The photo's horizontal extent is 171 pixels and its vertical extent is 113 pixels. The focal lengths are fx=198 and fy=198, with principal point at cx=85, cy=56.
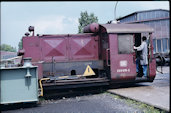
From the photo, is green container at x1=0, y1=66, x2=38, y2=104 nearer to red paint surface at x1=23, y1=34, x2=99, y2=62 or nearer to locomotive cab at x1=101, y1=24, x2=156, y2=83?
red paint surface at x1=23, y1=34, x2=99, y2=62

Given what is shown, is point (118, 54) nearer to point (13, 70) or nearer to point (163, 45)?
point (13, 70)

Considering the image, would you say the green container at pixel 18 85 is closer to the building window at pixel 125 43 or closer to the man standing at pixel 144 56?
the building window at pixel 125 43

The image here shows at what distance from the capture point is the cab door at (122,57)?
7.51 m

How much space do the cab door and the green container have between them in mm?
3026

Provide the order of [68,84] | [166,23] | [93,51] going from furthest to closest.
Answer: [166,23], [93,51], [68,84]

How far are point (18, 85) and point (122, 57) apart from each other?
3.92 m

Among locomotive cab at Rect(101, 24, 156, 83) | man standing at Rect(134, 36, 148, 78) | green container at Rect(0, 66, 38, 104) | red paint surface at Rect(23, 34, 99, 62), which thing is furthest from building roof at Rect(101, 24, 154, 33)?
green container at Rect(0, 66, 38, 104)

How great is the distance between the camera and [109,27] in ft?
25.2

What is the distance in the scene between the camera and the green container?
18.5ft

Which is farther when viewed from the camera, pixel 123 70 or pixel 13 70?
pixel 123 70

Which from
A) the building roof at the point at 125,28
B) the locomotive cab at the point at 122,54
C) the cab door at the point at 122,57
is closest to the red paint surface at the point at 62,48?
the locomotive cab at the point at 122,54

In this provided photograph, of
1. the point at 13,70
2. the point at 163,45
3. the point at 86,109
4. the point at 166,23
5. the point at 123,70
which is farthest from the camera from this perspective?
the point at 166,23

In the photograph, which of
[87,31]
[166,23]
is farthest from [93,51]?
[166,23]

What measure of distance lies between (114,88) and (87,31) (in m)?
2.63
